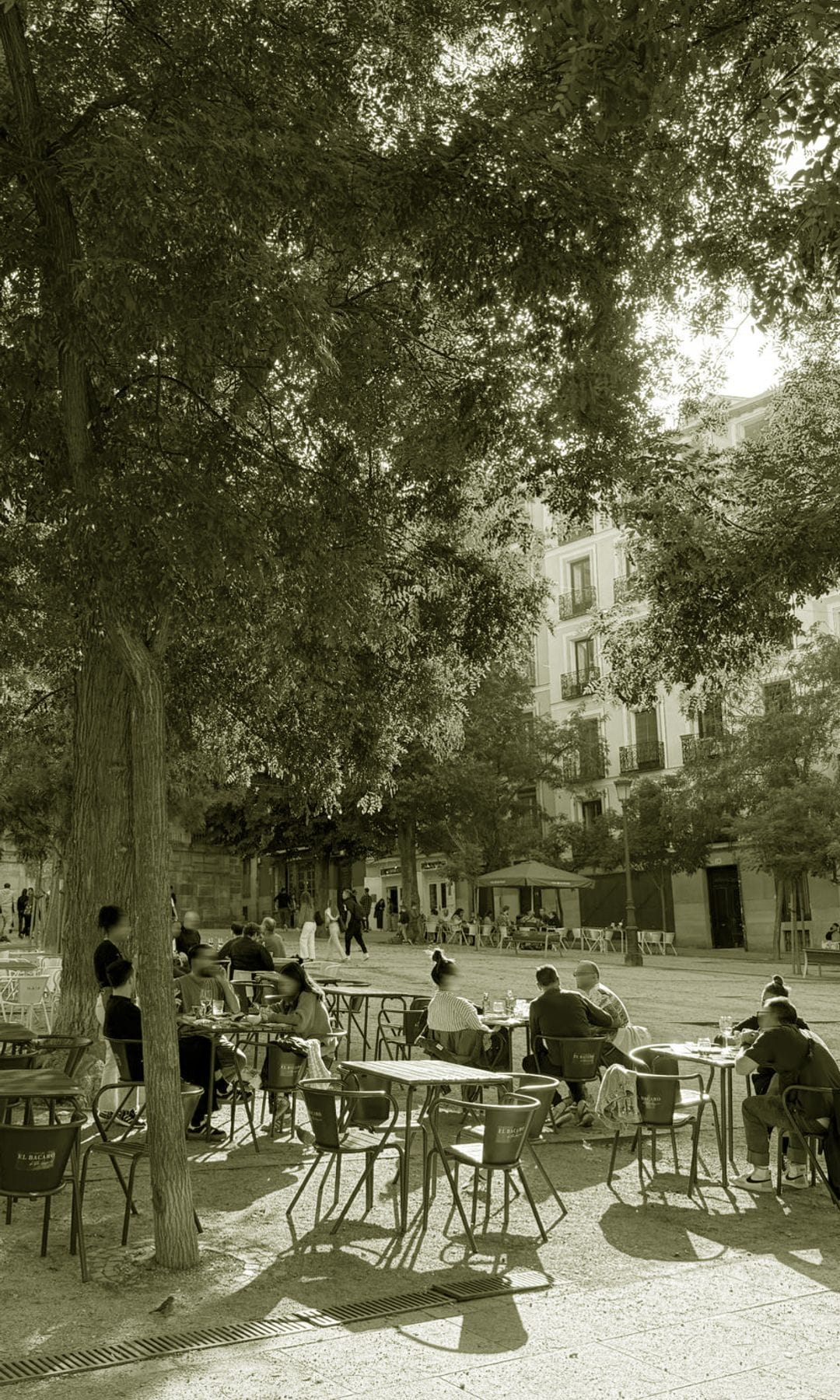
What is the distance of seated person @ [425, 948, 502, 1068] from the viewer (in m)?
9.96

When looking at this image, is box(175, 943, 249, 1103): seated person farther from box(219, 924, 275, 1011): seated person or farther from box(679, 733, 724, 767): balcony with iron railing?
box(679, 733, 724, 767): balcony with iron railing

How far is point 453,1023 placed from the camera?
33.0 ft

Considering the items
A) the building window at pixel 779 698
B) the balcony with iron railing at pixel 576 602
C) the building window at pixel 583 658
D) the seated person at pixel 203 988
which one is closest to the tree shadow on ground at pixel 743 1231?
the seated person at pixel 203 988

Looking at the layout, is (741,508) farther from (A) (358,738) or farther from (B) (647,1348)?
(B) (647,1348)

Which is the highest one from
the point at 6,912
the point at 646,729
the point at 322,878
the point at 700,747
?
the point at 646,729

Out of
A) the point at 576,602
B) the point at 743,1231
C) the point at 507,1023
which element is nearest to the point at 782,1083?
the point at 743,1231

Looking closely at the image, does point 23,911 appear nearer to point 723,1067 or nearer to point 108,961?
point 108,961

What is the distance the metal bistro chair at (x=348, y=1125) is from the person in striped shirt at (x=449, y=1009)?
2387 mm

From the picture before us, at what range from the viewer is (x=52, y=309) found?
289 inches

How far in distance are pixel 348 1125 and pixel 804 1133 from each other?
9.13 ft

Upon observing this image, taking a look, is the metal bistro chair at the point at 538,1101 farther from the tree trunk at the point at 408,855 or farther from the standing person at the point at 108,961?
the tree trunk at the point at 408,855

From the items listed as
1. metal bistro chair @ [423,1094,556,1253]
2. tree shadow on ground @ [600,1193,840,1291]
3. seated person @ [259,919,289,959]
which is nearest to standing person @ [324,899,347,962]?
seated person @ [259,919,289,959]

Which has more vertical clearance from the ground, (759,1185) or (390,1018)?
(390,1018)

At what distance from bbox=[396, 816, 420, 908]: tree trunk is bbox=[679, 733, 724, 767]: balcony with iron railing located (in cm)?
838
